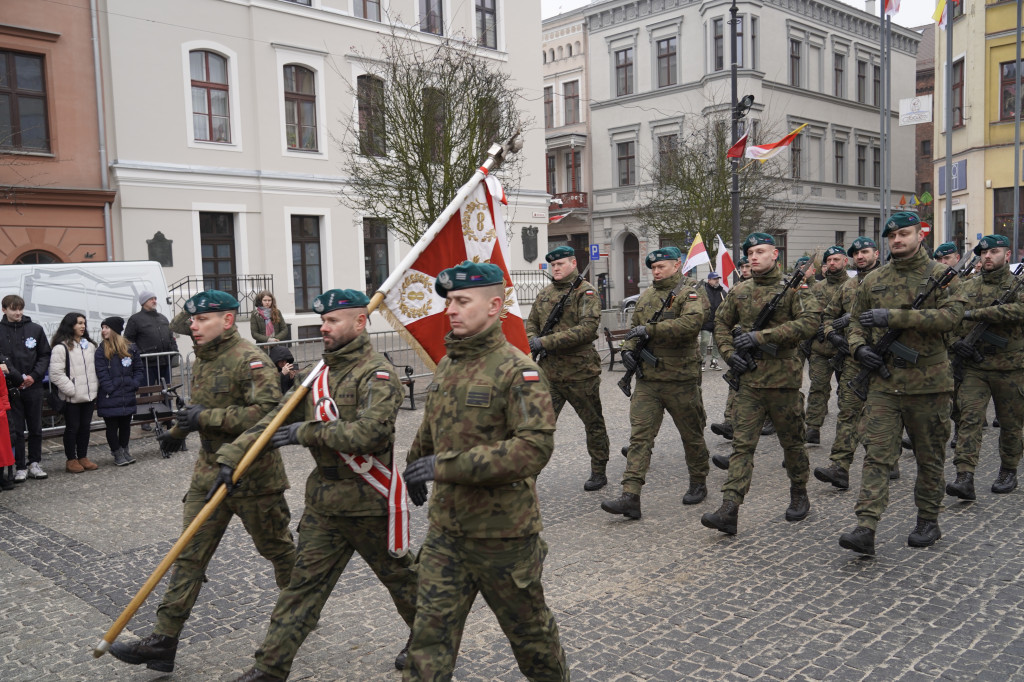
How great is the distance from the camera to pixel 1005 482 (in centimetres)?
740

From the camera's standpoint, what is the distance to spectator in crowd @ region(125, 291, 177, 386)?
11.8 m

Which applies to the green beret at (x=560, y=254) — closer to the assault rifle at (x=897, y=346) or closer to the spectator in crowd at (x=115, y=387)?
the assault rifle at (x=897, y=346)

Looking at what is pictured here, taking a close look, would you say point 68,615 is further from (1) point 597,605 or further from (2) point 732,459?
(2) point 732,459

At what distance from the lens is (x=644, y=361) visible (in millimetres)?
7227

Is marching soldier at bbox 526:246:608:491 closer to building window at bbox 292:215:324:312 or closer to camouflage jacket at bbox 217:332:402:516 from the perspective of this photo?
camouflage jacket at bbox 217:332:402:516

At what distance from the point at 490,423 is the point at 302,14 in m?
23.3

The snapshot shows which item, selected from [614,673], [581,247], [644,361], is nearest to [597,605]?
[614,673]

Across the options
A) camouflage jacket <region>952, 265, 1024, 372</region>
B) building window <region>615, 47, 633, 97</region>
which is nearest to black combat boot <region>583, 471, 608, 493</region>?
camouflage jacket <region>952, 265, 1024, 372</region>

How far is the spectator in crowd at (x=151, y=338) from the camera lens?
1184 centimetres

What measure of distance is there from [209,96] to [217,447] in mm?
20283

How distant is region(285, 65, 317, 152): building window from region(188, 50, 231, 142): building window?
1809mm

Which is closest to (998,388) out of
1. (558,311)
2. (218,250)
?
(558,311)

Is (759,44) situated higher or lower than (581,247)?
higher

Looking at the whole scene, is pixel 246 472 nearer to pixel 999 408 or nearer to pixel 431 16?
pixel 999 408
